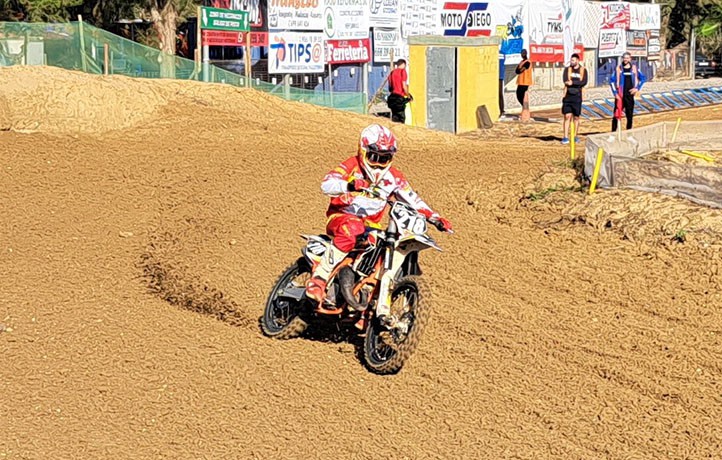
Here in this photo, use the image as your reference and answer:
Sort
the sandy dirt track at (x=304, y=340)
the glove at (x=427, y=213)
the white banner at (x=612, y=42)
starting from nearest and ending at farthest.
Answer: the sandy dirt track at (x=304, y=340) < the glove at (x=427, y=213) < the white banner at (x=612, y=42)

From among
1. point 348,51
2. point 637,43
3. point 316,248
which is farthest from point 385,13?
point 316,248

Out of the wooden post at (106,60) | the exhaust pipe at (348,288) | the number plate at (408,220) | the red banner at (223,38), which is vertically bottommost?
the exhaust pipe at (348,288)

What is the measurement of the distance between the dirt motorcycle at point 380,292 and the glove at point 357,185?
0.26ft

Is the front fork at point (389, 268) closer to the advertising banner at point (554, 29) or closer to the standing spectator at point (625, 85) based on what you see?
the standing spectator at point (625, 85)

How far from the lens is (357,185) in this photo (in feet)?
24.6

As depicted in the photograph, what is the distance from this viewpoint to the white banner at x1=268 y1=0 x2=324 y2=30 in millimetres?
29531

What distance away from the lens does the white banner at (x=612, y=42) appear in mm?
50531

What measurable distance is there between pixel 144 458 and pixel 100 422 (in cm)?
63

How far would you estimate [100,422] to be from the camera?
646cm

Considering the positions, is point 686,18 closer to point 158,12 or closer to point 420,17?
point 420,17

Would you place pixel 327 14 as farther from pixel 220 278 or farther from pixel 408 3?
pixel 220 278

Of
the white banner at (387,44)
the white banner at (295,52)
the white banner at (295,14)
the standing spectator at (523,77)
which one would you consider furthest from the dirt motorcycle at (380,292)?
the white banner at (387,44)

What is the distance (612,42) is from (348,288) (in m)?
46.9

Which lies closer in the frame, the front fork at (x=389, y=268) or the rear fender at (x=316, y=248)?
the front fork at (x=389, y=268)
